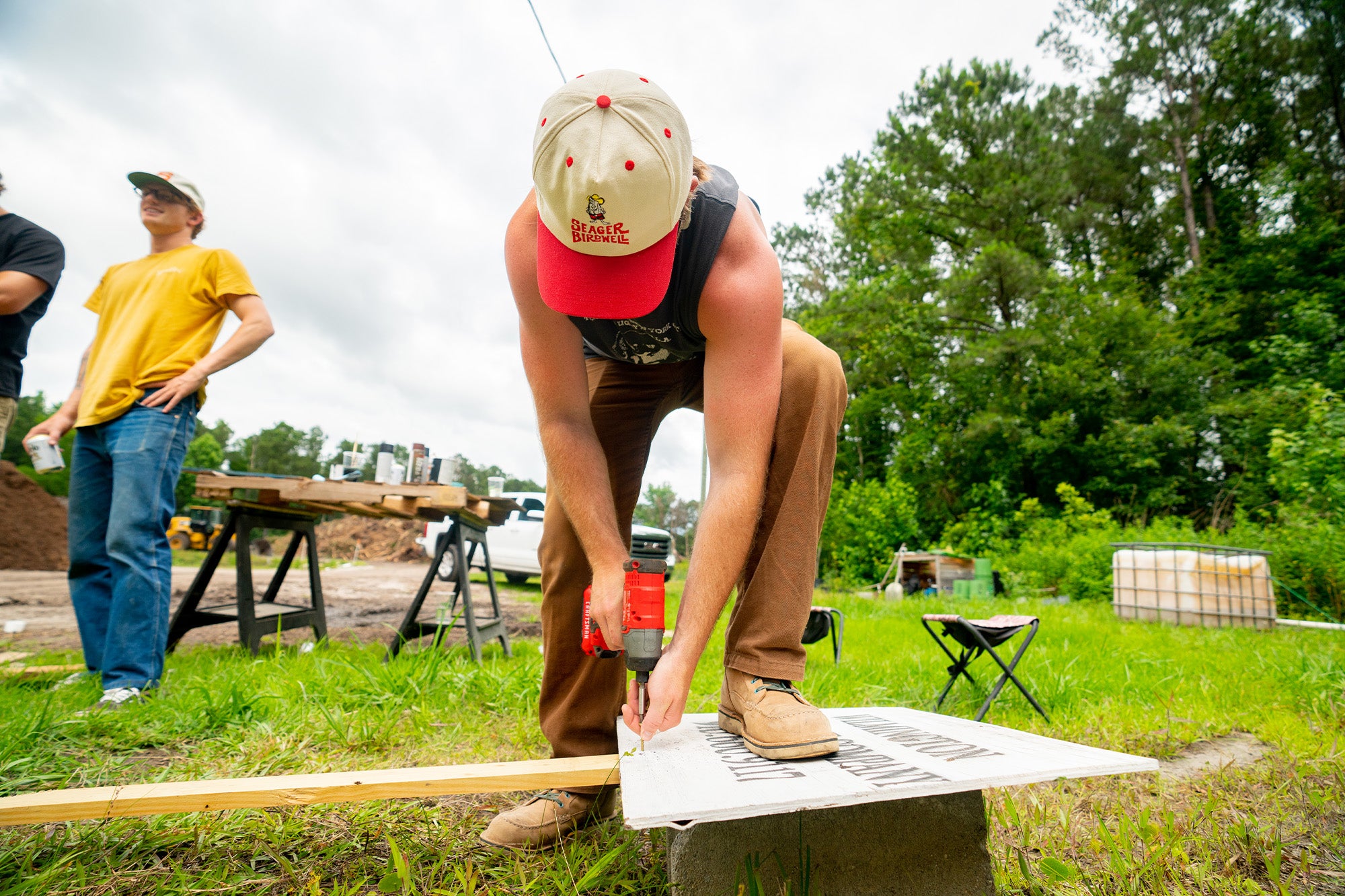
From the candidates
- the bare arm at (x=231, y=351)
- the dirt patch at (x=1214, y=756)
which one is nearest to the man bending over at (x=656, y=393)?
the dirt patch at (x=1214, y=756)

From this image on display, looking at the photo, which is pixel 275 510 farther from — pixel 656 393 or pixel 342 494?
pixel 656 393

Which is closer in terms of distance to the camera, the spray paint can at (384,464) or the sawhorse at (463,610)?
the sawhorse at (463,610)

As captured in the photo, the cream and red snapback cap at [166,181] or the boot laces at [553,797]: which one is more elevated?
the cream and red snapback cap at [166,181]

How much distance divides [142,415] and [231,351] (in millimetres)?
386

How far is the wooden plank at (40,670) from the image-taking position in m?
2.48

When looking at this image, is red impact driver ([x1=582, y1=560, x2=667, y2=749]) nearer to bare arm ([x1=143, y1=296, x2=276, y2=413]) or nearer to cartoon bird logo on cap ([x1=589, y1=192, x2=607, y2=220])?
cartoon bird logo on cap ([x1=589, y1=192, x2=607, y2=220])

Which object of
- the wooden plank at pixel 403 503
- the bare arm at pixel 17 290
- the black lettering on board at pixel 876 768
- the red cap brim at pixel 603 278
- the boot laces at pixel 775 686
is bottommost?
the black lettering on board at pixel 876 768

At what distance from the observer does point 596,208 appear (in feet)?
3.81

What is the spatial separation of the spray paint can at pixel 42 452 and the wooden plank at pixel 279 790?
197 centimetres

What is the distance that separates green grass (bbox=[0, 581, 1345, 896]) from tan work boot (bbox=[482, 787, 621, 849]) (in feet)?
0.14

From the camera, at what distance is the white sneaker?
211 cm

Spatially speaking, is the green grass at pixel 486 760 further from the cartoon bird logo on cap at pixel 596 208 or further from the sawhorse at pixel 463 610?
the cartoon bird logo on cap at pixel 596 208

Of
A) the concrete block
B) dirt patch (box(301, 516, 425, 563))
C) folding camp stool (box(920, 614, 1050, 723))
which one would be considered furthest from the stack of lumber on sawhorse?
dirt patch (box(301, 516, 425, 563))

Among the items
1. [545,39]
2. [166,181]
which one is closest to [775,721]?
[166,181]
